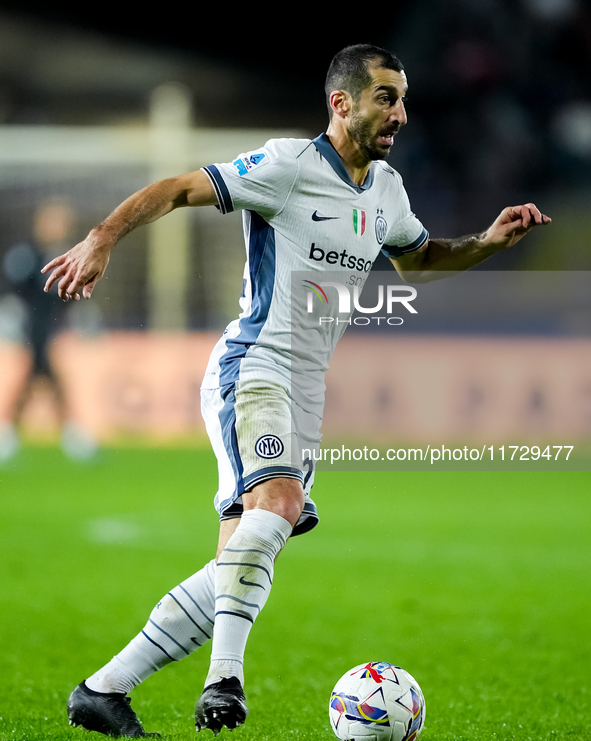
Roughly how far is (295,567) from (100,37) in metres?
17.5

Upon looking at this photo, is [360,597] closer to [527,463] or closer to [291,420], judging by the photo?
[291,420]

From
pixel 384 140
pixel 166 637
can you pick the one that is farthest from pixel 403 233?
pixel 166 637

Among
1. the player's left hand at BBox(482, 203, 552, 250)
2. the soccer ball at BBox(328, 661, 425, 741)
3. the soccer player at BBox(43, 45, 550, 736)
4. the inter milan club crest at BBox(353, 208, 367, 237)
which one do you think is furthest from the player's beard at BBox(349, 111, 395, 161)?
the soccer ball at BBox(328, 661, 425, 741)

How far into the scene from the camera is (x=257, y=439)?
315 cm

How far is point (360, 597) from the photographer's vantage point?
241 inches

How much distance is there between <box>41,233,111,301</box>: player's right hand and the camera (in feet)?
9.57

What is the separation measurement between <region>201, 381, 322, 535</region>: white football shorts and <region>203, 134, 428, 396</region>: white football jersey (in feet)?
0.21

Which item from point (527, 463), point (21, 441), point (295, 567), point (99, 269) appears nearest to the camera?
point (99, 269)

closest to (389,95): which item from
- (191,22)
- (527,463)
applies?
(527,463)

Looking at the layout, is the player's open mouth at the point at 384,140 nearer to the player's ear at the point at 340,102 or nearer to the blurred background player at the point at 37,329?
the player's ear at the point at 340,102

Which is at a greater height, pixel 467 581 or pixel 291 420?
pixel 467 581

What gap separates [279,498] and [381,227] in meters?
1.11

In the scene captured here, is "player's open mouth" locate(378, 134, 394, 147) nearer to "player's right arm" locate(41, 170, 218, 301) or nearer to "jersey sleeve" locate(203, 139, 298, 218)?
"jersey sleeve" locate(203, 139, 298, 218)

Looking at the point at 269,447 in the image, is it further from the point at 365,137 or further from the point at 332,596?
the point at 332,596
